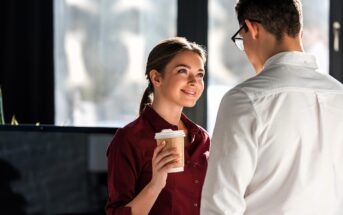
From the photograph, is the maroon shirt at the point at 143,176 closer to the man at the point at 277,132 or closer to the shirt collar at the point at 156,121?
the shirt collar at the point at 156,121

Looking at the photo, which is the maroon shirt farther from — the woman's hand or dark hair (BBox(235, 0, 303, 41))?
dark hair (BBox(235, 0, 303, 41))

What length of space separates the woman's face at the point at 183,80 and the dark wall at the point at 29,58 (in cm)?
196

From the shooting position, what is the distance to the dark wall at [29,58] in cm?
390

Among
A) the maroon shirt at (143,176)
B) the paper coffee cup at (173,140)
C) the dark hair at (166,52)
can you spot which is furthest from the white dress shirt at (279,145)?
the dark hair at (166,52)

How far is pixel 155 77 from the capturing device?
6.90 feet

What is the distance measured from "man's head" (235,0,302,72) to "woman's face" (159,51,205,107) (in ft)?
1.46

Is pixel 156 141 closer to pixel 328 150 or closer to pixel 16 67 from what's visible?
pixel 328 150

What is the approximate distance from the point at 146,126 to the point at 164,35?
182cm

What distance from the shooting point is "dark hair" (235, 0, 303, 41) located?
5.26 feet

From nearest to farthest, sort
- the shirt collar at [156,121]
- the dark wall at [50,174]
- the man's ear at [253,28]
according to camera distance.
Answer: the man's ear at [253,28] < the shirt collar at [156,121] < the dark wall at [50,174]

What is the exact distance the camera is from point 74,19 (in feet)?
Result: 13.0

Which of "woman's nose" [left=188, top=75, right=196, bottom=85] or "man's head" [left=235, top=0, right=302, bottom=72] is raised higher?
"man's head" [left=235, top=0, right=302, bottom=72]

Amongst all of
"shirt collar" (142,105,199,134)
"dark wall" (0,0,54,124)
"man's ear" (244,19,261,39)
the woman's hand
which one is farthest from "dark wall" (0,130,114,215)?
"man's ear" (244,19,261,39)

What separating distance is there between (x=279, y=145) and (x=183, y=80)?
57cm
